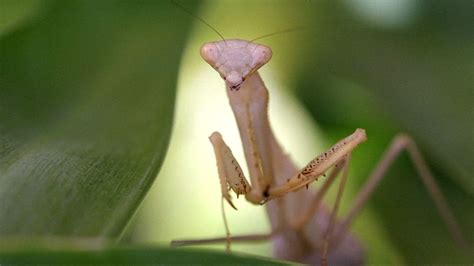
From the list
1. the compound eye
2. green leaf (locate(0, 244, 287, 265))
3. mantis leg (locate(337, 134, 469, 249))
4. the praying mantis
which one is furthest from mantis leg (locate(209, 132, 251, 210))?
green leaf (locate(0, 244, 287, 265))

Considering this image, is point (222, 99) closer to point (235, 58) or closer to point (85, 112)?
point (235, 58)

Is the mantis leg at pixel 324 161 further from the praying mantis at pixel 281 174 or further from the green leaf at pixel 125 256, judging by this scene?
the green leaf at pixel 125 256

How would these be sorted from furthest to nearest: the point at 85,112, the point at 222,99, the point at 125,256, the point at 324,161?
1. the point at 222,99
2. the point at 324,161
3. the point at 85,112
4. the point at 125,256

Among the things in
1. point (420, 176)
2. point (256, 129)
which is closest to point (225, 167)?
point (256, 129)

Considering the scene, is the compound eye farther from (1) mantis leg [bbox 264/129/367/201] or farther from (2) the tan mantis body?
(1) mantis leg [bbox 264/129/367/201]

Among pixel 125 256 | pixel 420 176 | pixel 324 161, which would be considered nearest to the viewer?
pixel 125 256

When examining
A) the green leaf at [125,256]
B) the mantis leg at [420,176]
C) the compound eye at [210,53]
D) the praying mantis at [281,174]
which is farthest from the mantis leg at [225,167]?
the green leaf at [125,256]
